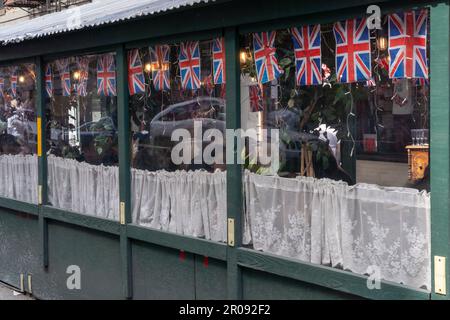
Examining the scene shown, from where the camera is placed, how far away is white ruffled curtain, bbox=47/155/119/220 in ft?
17.6

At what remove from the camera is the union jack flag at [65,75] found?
587 centimetres

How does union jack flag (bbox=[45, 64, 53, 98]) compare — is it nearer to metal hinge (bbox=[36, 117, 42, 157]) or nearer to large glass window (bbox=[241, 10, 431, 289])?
metal hinge (bbox=[36, 117, 42, 157])

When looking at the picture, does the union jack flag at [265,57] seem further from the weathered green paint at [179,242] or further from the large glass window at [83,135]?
the large glass window at [83,135]

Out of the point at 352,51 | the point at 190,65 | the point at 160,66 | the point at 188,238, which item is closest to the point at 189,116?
the point at 190,65

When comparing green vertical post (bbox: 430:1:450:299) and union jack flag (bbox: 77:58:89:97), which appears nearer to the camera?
green vertical post (bbox: 430:1:450:299)

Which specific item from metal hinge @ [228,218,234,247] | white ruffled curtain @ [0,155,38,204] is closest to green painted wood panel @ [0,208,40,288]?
white ruffled curtain @ [0,155,38,204]

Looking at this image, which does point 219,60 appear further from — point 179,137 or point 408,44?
point 408,44

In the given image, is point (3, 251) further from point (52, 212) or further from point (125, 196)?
point (125, 196)

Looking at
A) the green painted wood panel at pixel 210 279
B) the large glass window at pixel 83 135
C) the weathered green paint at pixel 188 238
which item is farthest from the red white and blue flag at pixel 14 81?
Result: the green painted wood panel at pixel 210 279

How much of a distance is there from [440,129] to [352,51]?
0.77 meters

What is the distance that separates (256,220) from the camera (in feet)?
13.6

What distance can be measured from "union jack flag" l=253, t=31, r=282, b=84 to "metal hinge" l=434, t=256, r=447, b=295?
1569 millimetres

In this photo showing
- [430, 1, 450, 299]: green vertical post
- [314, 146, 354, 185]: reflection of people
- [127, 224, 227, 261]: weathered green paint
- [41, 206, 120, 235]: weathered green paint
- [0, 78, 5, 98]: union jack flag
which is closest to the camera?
[430, 1, 450, 299]: green vertical post

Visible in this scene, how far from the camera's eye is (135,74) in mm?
5051
